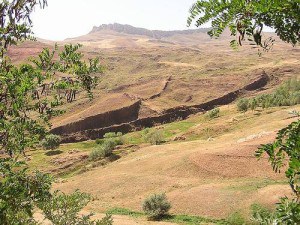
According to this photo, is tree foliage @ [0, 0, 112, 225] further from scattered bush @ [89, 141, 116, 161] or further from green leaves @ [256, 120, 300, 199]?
scattered bush @ [89, 141, 116, 161]

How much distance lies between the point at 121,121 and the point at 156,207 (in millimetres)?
53207

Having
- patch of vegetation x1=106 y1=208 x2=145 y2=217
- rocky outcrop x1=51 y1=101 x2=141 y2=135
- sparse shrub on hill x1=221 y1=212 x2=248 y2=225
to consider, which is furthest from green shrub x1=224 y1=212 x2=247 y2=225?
rocky outcrop x1=51 y1=101 x2=141 y2=135

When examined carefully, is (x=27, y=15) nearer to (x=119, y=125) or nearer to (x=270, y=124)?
(x=270, y=124)

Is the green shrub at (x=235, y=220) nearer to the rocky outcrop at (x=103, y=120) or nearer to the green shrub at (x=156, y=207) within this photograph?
the green shrub at (x=156, y=207)

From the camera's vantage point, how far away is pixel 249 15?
3.04 meters

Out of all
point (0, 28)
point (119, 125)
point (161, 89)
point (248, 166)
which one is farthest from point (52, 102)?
point (161, 89)

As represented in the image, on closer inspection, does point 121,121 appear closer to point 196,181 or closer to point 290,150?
point 196,181

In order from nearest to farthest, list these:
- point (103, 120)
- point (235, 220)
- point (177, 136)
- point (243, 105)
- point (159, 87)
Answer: point (235, 220)
point (177, 136)
point (243, 105)
point (103, 120)
point (159, 87)

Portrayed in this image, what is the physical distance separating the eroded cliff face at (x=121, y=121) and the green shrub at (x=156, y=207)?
1870 inches

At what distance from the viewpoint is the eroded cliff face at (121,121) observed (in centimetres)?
7306

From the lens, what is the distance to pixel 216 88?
91875 mm

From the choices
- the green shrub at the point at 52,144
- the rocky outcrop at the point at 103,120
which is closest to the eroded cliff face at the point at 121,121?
the rocky outcrop at the point at 103,120

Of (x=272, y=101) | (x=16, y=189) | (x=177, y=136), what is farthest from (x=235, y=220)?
(x=272, y=101)

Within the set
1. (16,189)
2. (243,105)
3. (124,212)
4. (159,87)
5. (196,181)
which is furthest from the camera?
(159,87)
